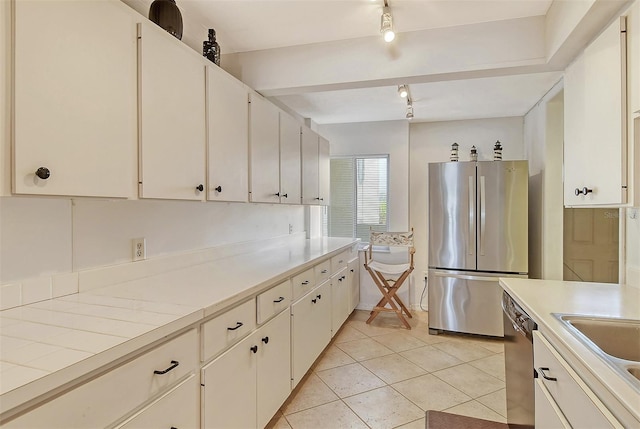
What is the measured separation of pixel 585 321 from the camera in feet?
4.34

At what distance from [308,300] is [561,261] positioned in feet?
8.18

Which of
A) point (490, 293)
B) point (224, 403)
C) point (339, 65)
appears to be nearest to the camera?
point (224, 403)

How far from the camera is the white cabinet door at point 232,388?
133cm

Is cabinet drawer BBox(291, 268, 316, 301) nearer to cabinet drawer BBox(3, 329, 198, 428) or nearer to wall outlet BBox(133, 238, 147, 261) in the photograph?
wall outlet BBox(133, 238, 147, 261)

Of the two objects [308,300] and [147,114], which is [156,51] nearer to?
[147,114]

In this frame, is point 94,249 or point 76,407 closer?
point 76,407

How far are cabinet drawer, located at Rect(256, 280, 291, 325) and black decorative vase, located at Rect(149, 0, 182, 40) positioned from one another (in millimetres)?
1408

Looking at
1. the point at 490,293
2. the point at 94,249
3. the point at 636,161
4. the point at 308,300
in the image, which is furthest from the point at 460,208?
the point at 94,249

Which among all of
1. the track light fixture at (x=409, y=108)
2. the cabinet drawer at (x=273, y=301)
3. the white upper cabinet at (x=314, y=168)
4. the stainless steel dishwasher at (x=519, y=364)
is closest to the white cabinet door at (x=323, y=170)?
the white upper cabinet at (x=314, y=168)

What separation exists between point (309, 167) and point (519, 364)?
239 centimetres

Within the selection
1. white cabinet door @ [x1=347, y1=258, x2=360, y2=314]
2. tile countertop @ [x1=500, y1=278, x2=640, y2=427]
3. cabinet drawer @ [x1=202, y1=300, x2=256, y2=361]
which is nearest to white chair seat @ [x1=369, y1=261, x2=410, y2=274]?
white cabinet door @ [x1=347, y1=258, x2=360, y2=314]

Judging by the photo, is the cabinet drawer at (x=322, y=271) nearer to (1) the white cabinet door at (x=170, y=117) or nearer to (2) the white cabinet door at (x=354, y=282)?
(2) the white cabinet door at (x=354, y=282)

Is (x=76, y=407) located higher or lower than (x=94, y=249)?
lower

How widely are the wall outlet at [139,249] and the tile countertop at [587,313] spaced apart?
192 cm
